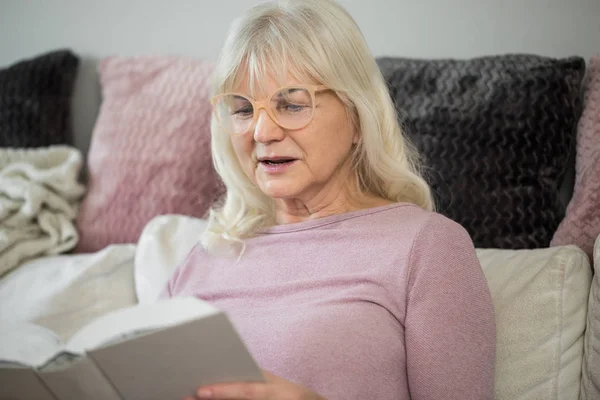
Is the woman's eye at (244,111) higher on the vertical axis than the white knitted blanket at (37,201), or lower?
higher

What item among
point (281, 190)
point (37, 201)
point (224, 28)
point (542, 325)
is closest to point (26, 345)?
point (281, 190)

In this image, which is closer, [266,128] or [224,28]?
[266,128]

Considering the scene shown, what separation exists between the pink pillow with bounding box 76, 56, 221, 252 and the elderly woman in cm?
39

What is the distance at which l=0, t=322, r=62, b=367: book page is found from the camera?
2.54 ft

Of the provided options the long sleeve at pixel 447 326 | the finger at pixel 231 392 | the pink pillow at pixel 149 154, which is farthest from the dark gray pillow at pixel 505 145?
the finger at pixel 231 392

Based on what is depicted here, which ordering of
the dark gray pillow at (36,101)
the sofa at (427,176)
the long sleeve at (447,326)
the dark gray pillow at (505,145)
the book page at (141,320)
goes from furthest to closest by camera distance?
1. the dark gray pillow at (36,101)
2. the dark gray pillow at (505,145)
3. the sofa at (427,176)
4. the long sleeve at (447,326)
5. the book page at (141,320)

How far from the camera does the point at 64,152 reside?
191 cm

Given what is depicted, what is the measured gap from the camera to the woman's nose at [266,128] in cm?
113

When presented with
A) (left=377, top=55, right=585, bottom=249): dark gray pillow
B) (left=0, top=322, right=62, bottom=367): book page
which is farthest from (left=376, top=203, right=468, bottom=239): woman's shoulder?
(left=0, top=322, right=62, bottom=367): book page

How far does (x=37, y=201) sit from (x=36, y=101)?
386 millimetres

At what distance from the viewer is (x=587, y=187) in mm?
1266

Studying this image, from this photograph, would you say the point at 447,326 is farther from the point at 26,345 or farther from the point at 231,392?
the point at 26,345

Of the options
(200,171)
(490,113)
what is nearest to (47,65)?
(200,171)

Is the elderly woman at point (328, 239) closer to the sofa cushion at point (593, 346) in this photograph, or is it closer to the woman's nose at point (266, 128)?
the woman's nose at point (266, 128)
